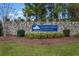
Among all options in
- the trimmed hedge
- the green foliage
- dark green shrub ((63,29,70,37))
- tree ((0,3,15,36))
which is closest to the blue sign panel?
the trimmed hedge

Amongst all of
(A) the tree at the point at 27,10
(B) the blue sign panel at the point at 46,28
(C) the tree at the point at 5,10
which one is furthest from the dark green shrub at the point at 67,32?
(C) the tree at the point at 5,10

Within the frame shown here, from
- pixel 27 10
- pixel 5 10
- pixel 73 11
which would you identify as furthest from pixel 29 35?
pixel 73 11

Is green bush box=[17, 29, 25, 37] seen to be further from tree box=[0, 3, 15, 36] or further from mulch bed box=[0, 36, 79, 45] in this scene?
tree box=[0, 3, 15, 36]

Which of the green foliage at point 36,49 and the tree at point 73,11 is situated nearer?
the green foliage at point 36,49

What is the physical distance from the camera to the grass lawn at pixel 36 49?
34.9 feet

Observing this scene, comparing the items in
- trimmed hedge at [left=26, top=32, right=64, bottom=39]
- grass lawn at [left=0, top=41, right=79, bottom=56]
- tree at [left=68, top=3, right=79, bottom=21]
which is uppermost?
tree at [left=68, top=3, right=79, bottom=21]

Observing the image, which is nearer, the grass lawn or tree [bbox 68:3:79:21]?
the grass lawn

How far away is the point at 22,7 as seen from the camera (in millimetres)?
10742

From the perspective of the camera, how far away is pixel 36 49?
1068 centimetres

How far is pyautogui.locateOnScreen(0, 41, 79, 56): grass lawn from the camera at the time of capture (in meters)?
10.6

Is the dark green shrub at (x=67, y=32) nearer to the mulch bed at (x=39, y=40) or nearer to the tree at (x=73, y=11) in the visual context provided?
the mulch bed at (x=39, y=40)

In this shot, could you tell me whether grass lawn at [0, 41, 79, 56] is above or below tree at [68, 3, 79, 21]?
below

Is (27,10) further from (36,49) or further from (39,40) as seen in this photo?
(36,49)

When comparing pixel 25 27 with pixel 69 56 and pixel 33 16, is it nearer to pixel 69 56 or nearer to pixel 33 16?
pixel 33 16
